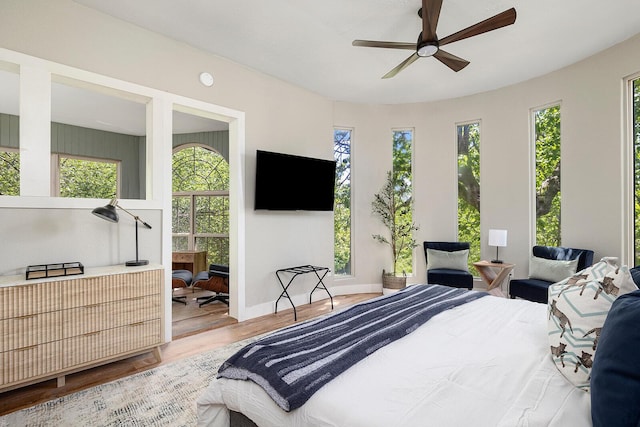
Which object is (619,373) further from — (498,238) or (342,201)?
(342,201)

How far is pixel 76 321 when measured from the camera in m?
2.37

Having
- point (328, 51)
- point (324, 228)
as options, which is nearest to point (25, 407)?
point (324, 228)

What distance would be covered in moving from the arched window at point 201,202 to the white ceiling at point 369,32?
2659 mm

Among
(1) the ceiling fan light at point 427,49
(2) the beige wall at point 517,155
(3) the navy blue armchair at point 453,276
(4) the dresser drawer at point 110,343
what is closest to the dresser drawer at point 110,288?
(4) the dresser drawer at point 110,343

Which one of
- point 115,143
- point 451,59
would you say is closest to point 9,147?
point 115,143

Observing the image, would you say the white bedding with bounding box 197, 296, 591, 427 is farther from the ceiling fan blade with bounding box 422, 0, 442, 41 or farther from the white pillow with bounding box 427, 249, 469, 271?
the white pillow with bounding box 427, 249, 469, 271

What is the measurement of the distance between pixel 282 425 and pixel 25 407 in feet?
6.80

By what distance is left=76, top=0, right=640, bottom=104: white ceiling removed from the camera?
2777 mm

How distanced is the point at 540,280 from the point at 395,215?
7.12ft

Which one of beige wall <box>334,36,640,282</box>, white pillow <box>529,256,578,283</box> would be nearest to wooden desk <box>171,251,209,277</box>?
beige wall <box>334,36,640,282</box>

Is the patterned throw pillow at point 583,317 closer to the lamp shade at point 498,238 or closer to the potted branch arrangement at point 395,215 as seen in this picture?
the lamp shade at point 498,238

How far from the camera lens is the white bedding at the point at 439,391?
3.38 feet

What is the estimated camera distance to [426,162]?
5.26 meters

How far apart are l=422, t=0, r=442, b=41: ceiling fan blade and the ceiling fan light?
5cm
